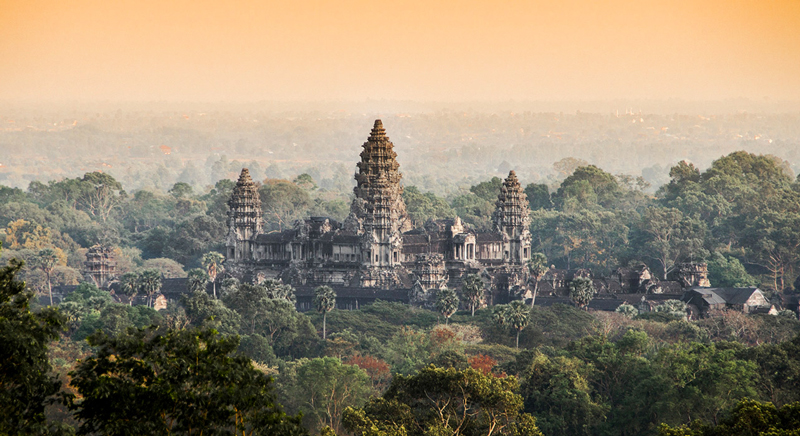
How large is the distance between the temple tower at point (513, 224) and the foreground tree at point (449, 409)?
55866 mm

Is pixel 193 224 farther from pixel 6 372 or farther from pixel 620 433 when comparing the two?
pixel 6 372

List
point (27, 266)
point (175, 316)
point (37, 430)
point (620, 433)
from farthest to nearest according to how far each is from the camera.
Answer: point (27, 266)
point (175, 316)
point (620, 433)
point (37, 430)

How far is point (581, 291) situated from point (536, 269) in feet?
29.6

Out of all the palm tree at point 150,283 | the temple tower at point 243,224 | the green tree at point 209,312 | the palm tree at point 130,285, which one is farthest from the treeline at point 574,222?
the green tree at point 209,312

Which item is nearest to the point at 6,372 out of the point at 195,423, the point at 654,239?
the point at 195,423

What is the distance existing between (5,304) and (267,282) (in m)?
55.4

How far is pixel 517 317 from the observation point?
263ft

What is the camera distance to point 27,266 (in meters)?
110

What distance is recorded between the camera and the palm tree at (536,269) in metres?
93.6

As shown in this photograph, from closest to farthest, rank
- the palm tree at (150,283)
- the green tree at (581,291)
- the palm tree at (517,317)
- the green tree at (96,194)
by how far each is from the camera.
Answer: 1. the palm tree at (517,317)
2. the green tree at (581,291)
3. the palm tree at (150,283)
4. the green tree at (96,194)

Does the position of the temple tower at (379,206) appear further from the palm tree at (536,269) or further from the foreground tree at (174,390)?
the foreground tree at (174,390)

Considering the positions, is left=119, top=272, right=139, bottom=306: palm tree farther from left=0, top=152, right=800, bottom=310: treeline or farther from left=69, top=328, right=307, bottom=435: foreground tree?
left=69, top=328, right=307, bottom=435: foreground tree

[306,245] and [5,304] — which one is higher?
[5,304]

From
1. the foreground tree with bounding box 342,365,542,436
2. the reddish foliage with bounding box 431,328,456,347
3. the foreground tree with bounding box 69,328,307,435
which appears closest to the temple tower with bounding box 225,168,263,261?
the reddish foliage with bounding box 431,328,456,347
